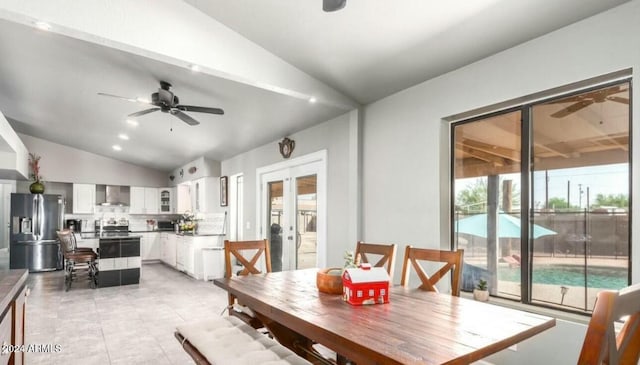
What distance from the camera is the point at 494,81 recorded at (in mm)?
2660

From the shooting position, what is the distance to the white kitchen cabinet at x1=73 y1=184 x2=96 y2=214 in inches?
353

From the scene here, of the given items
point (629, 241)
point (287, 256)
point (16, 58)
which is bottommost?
point (287, 256)

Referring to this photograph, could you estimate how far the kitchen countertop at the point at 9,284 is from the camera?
5.17 feet

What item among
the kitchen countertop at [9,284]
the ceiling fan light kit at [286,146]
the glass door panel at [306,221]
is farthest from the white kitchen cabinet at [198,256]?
the kitchen countertop at [9,284]

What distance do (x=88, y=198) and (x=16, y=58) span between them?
5917mm

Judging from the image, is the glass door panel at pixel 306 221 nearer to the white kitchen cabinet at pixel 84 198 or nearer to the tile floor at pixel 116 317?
the tile floor at pixel 116 317

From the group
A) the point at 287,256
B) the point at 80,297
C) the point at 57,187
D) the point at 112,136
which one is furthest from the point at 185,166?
the point at 287,256

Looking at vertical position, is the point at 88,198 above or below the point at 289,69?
below

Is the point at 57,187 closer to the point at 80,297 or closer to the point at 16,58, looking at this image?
the point at 80,297

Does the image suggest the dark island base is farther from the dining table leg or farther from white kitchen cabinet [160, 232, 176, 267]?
the dining table leg

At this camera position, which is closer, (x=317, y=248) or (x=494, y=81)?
(x=494, y=81)

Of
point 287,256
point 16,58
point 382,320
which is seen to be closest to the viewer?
point 382,320

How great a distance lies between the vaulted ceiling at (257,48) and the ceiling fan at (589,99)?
482mm

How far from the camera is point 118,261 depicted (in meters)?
6.26
